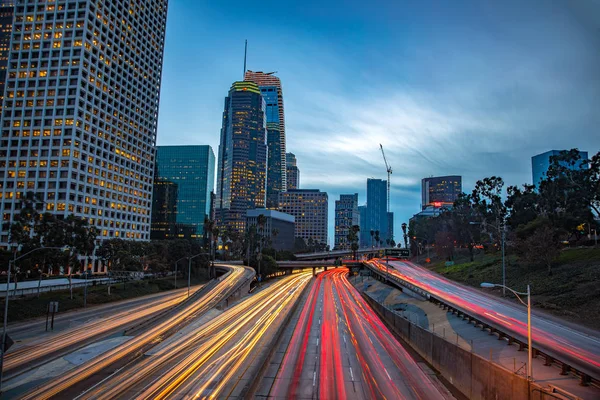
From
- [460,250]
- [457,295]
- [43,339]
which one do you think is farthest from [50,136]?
[460,250]

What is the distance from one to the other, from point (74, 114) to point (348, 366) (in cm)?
12018

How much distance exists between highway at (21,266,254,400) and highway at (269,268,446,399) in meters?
14.5

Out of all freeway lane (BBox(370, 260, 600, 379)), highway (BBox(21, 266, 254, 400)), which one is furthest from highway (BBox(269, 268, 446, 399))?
highway (BBox(21, 266, 254, 400))

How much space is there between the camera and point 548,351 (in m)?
28.9

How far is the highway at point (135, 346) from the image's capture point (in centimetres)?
2652

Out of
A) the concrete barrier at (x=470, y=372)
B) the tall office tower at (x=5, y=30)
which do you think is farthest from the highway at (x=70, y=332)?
the tall office tower at (x=5, y=30)

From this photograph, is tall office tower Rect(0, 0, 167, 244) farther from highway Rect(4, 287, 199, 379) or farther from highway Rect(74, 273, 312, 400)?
highway Rect(74, 273, 312, 400)

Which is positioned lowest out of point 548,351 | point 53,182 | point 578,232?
point 548,351

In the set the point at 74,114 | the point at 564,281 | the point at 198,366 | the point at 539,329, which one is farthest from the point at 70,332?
the point at 74,114

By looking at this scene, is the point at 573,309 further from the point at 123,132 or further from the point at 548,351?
the point at 123,132

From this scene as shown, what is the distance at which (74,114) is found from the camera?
117 meters

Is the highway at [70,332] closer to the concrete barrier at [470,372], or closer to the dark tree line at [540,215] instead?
the concrete barrier at [470,372]

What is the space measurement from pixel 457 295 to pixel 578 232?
4662 cm

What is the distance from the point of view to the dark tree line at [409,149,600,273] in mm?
65000
